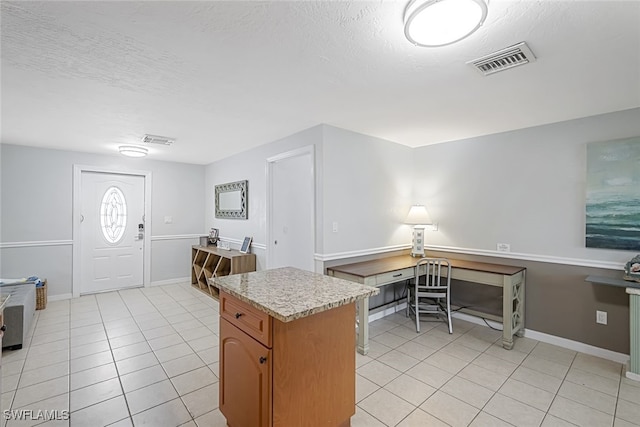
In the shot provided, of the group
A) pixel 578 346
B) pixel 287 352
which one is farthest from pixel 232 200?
pixel 578 346

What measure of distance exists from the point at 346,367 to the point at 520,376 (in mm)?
1756

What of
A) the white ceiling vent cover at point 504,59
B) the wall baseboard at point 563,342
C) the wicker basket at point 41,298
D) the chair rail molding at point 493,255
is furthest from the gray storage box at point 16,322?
the white ceiling vent cover at point 504,59

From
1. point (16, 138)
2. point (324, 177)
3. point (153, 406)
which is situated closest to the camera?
point (153, 406)

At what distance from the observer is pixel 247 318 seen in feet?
Result: 5.35

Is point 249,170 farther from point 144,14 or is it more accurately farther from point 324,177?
point 144,14

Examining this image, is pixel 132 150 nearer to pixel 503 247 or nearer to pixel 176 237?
pixel 176 237

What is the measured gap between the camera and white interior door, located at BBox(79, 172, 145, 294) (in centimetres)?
487

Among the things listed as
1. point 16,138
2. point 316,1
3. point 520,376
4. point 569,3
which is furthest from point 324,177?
point 16,138

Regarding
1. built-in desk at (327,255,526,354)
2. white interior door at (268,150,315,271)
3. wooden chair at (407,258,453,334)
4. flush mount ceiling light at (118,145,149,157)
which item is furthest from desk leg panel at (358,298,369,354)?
flush mount ceiling light at (118,145,149,157)

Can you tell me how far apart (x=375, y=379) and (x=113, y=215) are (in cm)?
504

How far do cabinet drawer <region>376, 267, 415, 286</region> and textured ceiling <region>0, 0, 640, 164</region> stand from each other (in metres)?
1.66

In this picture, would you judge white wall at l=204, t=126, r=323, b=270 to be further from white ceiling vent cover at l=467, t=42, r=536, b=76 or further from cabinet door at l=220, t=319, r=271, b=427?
cabinet door at l=220, t=319, r=271, b=427

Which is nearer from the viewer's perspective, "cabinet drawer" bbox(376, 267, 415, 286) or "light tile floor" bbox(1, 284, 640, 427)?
"light tile floor" bbox(1, 284, 640, 427)

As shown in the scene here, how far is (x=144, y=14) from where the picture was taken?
146cm
